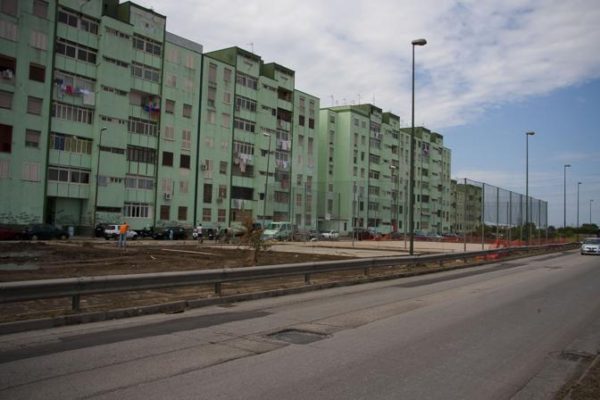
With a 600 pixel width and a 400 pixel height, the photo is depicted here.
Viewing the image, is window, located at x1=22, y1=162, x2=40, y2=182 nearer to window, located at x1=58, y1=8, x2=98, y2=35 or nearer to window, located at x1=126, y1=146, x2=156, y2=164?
window, located at x1=126, y1=146, x2=156, y2=164

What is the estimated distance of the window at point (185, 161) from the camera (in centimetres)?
6140

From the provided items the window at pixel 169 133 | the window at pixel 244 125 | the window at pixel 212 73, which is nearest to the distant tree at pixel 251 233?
the window at pixel 169 133

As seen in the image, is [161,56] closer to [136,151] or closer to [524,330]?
[136,151]

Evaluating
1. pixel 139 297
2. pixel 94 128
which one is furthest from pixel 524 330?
pixel 94 128

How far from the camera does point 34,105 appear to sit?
47.1 m

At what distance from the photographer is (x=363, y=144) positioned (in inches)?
3821

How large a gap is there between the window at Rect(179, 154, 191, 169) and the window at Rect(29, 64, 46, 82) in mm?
17765

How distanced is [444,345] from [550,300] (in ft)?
21.6

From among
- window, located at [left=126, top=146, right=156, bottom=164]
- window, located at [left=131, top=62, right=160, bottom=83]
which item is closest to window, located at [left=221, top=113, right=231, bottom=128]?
window, located at [left=131, top=62, right=160, bottom=83]

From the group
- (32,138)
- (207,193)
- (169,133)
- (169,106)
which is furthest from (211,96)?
(32,138)

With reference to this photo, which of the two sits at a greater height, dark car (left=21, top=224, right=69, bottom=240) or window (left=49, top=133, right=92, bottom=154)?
window (left=49, top=133, right=92, bottom=154)

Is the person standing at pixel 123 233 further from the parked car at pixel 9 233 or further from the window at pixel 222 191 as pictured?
the window at pixel 222 191

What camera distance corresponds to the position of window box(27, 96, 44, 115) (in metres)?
46.7

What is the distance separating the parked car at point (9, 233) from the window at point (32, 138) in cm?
880
